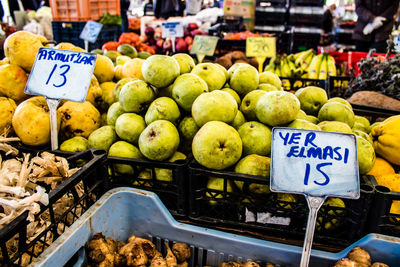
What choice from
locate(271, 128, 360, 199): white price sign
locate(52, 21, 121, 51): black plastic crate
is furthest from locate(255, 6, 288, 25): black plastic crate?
locate(271, 128, 360, 199): white price sign

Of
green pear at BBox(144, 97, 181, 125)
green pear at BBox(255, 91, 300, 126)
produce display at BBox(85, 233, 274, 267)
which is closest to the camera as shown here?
produce display at BBox(85, 233, 274, 267)

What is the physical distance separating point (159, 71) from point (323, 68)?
310 centimetres

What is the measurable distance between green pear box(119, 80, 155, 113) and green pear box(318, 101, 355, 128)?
36.5 inches

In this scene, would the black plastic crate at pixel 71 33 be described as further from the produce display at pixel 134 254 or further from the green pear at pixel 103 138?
the produce display at pixel 134 254

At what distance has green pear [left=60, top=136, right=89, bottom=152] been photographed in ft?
4.86

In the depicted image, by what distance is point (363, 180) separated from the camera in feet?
3.79

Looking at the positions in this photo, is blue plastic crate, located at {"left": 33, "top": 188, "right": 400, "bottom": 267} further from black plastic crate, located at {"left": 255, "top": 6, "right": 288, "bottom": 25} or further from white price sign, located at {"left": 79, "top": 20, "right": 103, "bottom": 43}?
black plastic crate, located at {"left": 255, "top": 6, "right": 288, "bottom": 25}

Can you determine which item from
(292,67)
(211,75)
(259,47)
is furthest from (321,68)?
(211,75)

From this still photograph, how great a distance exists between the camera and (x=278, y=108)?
1.28 meters

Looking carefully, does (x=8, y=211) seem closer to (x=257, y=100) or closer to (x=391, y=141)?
(x=257, y=100)

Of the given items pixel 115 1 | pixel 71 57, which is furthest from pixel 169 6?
pixel 71 57

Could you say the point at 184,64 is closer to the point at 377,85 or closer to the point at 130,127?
the point at 130,127

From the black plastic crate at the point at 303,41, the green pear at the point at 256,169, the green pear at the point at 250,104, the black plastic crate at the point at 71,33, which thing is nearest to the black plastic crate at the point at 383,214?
the green pear at the point at 256,169

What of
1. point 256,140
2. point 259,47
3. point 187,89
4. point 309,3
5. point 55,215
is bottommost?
point 55,215
